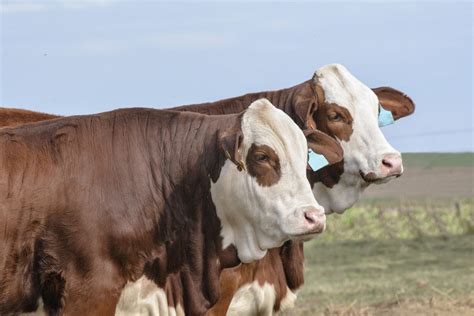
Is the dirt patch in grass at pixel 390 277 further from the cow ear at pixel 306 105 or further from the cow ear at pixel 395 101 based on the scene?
the cow ear at pixel 306 105

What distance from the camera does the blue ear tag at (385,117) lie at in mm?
11284

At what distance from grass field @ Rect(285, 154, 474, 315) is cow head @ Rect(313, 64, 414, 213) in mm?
3496

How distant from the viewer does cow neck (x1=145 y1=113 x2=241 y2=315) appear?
9.08 meters

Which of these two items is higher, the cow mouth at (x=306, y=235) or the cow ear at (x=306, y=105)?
the cow ear at (x=306, y=105)

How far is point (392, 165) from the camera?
10508 millimetres

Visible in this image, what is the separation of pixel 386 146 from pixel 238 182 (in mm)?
2102

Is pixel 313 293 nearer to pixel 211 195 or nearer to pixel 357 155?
pixel 357 155

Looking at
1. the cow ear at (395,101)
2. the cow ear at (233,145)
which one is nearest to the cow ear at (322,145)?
the cow ear at (233,145)

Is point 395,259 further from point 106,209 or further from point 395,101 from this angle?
point 106,209

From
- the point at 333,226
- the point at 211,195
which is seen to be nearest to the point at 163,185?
the point at 211,195

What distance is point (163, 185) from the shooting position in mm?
Answer: 9125

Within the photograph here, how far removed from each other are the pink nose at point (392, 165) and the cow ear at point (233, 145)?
2005 millimetres

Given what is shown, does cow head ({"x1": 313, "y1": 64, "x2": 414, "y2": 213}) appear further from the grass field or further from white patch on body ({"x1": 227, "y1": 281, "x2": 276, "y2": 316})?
A: the grass field

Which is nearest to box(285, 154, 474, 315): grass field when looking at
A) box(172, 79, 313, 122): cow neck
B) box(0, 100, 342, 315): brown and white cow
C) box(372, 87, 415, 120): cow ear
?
box(372, 87, 415, 120): cow ear
